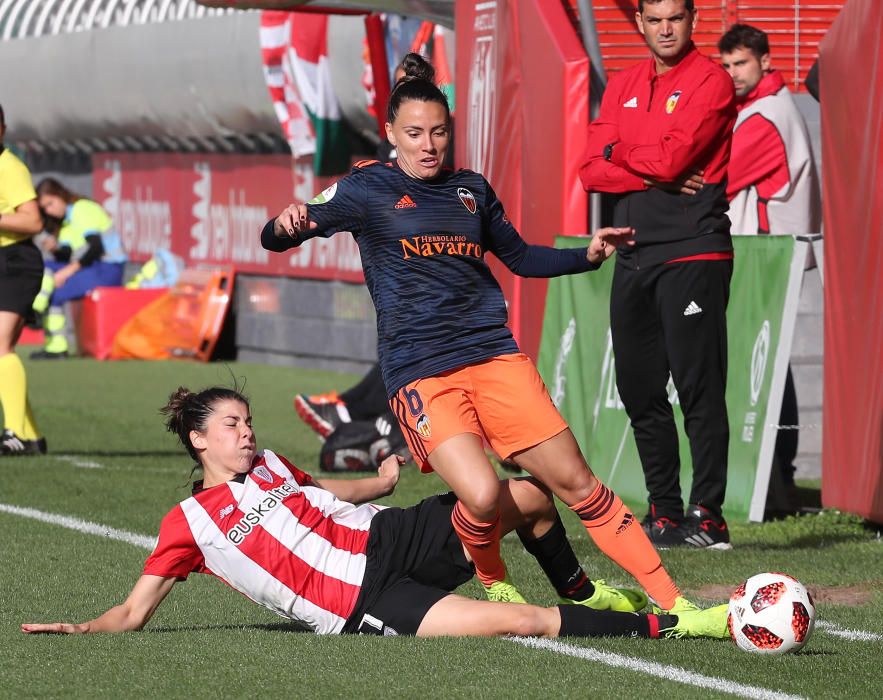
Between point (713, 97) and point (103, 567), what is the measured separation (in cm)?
314

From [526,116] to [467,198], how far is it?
489 centimetres

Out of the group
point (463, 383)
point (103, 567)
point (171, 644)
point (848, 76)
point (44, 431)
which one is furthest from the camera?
point (44, 431)

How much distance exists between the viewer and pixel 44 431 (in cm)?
1267

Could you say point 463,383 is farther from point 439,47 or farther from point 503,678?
point 439,47

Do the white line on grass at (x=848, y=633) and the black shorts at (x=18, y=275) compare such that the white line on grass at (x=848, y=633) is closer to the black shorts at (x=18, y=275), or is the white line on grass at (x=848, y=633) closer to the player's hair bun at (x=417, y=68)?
the player's hair bun at (x=417, y=68)

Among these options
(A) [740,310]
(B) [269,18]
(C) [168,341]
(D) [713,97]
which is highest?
Result: (B) [269,18]

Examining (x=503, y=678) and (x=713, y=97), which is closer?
(x=503, y=678)

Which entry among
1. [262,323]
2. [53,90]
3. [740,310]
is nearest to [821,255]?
[740,310]

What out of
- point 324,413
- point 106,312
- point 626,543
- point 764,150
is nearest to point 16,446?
point 324,413

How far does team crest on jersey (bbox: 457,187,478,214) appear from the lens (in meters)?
5.90

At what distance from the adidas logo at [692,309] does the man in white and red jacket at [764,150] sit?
2.10 metres

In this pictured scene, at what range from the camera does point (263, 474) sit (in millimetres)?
5711

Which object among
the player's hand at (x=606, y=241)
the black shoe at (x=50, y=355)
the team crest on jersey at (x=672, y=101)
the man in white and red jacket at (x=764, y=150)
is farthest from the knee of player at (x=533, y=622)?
the black shoe at (x=50, y=355)

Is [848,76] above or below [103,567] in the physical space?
above
